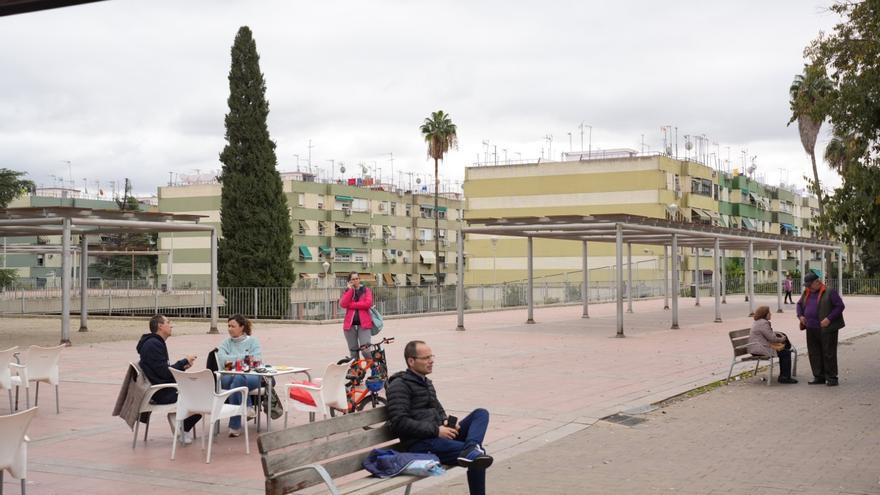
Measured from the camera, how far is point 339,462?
607cm

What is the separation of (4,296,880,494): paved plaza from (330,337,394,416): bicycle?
2.56 ft

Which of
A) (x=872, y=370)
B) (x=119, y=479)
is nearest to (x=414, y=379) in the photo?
(x=119, y=479)

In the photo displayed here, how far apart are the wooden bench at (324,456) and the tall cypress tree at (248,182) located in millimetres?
32403

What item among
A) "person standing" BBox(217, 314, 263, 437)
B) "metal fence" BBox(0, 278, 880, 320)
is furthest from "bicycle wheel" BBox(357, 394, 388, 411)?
"metal fence" BBox(0, 278, 880, 320)

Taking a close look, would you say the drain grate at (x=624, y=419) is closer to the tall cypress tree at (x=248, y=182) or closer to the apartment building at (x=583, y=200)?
the tall cypress tree at (x=248, y=182)

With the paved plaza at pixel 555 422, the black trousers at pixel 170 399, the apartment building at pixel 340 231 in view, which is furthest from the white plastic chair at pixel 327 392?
the apartment building at pixel 340 231

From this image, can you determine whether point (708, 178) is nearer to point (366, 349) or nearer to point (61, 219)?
point (61, 219)

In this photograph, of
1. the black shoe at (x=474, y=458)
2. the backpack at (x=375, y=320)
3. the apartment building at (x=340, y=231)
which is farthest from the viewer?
the apartment building at (x=340, y=231)

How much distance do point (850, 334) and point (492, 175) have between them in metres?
51.3

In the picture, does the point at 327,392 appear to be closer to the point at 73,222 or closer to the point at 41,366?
the point at 41,366

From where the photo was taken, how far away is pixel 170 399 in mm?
9359

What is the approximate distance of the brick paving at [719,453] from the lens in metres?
7.48

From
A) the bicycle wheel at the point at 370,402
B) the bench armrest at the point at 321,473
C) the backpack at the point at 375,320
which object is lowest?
the bicycle wheel at the point at 370,402

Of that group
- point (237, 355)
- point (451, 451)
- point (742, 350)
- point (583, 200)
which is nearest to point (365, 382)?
point (237, 355)
